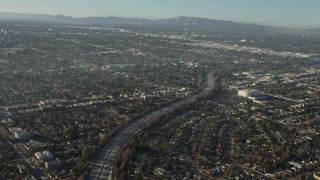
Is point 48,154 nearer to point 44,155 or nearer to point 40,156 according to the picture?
point 44,155

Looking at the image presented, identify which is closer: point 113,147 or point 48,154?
point 48,154

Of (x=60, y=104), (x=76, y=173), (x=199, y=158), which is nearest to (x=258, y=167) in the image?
(x=199, y=158)

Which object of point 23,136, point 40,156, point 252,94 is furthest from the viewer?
point 252,94

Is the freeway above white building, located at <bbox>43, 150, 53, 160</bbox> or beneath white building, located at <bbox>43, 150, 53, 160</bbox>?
beneath

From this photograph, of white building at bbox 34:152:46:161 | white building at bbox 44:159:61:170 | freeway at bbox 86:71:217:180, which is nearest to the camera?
→ freeway at bbox 86:71:217:180

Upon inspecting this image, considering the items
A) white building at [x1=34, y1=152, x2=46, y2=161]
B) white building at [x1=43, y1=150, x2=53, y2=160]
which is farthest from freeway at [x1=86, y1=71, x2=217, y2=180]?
white building at [x1=34, y1=152, x2=46, y2=161]

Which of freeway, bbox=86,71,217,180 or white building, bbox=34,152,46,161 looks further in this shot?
white building, bbox=34,152,46,161

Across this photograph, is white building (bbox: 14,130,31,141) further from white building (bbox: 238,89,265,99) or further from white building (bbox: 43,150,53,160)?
white building (bbox: 238,89,265,99)

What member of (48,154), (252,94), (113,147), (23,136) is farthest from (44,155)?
(252,94)

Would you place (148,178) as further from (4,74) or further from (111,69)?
(111,69)
